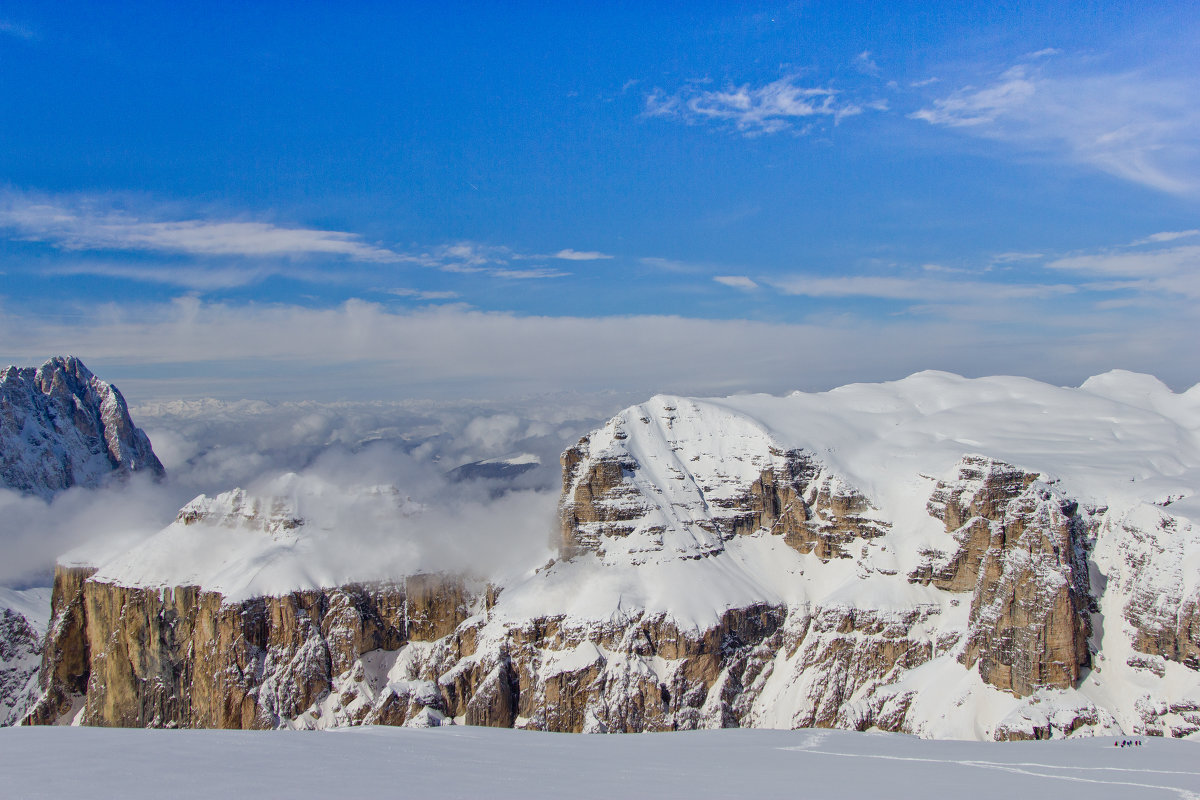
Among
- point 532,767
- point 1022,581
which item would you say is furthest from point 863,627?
point 532,767

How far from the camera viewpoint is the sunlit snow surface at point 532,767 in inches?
1448

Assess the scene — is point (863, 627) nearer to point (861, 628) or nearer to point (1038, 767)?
point (861, 628)

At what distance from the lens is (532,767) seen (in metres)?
45.0

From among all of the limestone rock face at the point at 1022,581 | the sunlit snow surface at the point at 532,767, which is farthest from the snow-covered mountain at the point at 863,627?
the sunlit snow surface at the point at 532,767

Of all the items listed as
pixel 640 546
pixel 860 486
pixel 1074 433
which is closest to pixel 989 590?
pixel 860 486

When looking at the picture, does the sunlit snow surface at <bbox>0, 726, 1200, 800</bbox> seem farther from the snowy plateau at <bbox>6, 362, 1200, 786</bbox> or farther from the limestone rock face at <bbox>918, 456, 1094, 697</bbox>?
the snowy plateau at <bbox>6, 362, 1200, 786</bbox>

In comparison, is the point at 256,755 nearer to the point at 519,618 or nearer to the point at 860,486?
the point at 519,618

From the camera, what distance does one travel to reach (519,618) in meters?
186

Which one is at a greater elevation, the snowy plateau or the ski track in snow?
the ski track in snow

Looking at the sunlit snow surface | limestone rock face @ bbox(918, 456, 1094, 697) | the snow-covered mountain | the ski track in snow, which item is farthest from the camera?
limestone rock face @ bbox(918, 456, 1094, 697)

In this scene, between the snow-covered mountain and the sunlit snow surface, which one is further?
the snow-covered mountain

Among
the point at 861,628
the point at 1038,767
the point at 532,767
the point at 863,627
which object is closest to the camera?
the point at 532,767

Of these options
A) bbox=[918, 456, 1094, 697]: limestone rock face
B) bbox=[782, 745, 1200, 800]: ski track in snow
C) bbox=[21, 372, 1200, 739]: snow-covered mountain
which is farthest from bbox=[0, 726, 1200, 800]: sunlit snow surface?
bbox=[21, 372, 1200, 739]: snow-covered mountain

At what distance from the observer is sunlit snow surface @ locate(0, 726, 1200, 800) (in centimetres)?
3678
